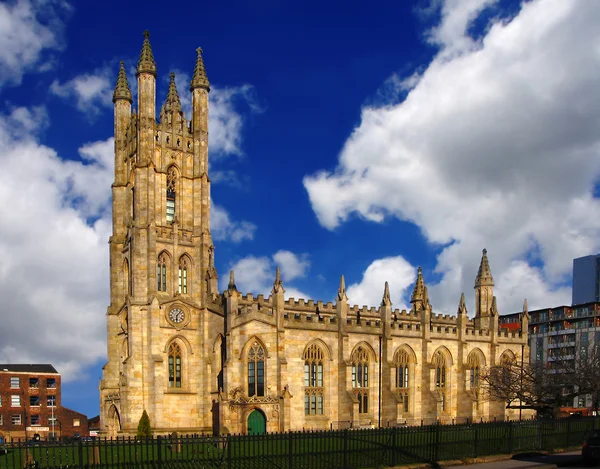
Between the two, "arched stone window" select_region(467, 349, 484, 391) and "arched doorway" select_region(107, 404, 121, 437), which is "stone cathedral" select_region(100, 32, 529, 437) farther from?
"arched stone window" select_region(467, 349, 484, 391)

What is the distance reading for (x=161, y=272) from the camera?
5144 cm

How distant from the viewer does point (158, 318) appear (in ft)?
161

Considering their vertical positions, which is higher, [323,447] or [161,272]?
[161,272]

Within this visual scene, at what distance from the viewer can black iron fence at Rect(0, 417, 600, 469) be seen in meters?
20.1

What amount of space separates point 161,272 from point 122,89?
54.7 ft

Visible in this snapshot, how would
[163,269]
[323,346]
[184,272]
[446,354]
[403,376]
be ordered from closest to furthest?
→ [323,346] → [163,269] → [184,272] → [403,376] → [446,354]

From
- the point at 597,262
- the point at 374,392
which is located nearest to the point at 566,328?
the point at 597,262

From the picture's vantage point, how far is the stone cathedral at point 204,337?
4678 centimetres

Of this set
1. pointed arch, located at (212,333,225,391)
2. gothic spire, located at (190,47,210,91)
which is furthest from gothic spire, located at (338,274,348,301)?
gothic spire, located at (190,47,210,91)

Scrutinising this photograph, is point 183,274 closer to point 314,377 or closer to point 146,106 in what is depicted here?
point 314,377

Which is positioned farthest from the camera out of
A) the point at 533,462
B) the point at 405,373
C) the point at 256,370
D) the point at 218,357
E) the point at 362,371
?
the point at 405,373

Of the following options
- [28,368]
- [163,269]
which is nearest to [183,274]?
[163,269]

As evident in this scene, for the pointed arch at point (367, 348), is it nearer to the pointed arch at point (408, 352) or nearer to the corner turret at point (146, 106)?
the pointed arch at point (408, 352)

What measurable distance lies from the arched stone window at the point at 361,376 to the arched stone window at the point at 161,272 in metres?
15.6
